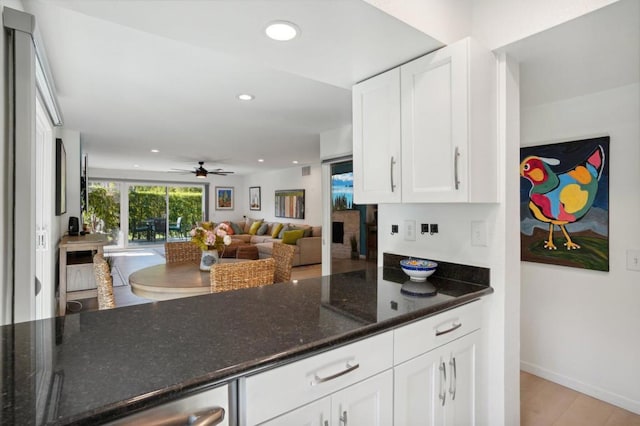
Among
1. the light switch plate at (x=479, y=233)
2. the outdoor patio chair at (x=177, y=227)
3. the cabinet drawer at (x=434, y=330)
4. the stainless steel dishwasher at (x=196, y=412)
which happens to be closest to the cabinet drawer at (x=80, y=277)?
the stainless steel dishwasher at (x=196, y=412)

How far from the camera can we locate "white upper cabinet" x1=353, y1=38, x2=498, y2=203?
5.10 feet

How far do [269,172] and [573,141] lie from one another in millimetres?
8140

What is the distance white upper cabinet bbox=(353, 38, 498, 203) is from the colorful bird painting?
120 centimetres

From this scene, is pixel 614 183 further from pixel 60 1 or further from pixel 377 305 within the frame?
pixel 60 1

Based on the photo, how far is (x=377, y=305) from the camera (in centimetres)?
145

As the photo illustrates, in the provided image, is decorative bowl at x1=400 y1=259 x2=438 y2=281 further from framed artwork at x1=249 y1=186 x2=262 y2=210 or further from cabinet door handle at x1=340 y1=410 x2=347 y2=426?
framed artwork at x1=249 y1=186 x2=262 y2=210

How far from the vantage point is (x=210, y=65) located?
247cm

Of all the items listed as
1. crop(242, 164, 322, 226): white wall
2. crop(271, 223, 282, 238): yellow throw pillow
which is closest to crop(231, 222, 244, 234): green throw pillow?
crop(242, 164, 322, 226): white wall

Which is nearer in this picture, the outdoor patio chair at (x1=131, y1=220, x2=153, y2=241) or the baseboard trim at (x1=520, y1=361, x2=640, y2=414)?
the baseboard trim at (x1=520, y1=361, x2=640, y2=414)

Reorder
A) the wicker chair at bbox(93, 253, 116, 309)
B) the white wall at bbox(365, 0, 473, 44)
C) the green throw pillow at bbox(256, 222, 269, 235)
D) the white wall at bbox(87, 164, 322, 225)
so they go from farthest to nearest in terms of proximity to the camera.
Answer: the green throw pillow at bbox(256, 222, 269, 235), the white wall at bbox(87, 164, 322, 225), the wicker chair at bbox(93, 253, 116, 309), the white wall at bbox(365, 0, 473, 44)

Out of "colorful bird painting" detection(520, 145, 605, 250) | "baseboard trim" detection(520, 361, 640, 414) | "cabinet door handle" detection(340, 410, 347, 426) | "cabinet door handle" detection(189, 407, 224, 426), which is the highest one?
"colorful bird painting" detection(520, 145, 605, 250)

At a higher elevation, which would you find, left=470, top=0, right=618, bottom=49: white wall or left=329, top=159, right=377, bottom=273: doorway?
left=470, top=0, right=618, bottom=49: white wall

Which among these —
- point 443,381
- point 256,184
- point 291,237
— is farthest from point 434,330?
point 256,184

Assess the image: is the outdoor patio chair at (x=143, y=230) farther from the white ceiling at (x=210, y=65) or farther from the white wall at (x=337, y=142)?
the white wall at (x=337, y=142)
